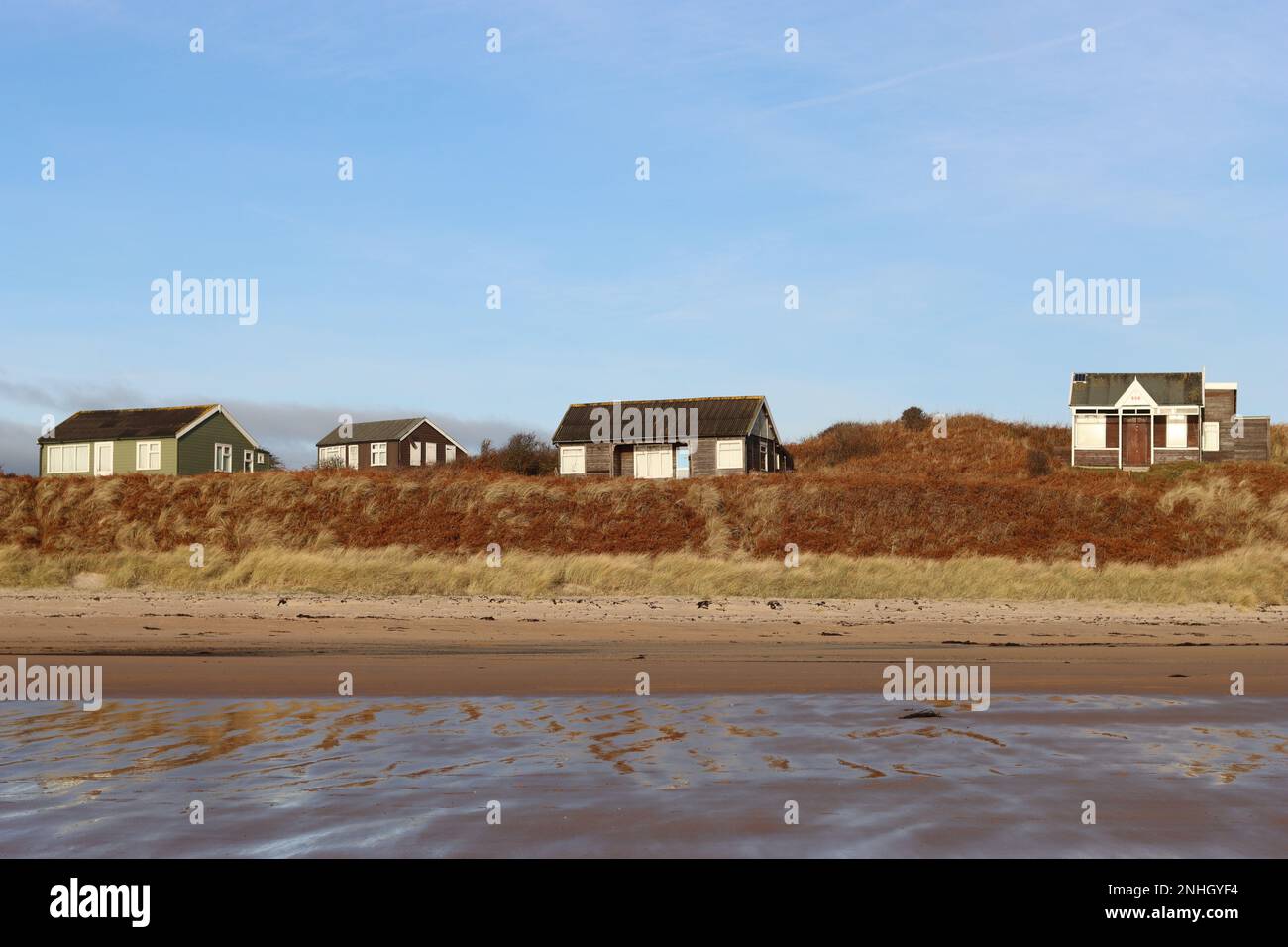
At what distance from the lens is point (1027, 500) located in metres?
39.0

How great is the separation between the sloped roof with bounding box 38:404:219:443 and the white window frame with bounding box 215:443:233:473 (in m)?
2.30

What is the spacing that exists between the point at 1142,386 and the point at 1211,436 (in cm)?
394

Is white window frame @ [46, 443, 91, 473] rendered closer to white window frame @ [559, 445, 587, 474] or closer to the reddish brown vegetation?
the reddish brown vegetation

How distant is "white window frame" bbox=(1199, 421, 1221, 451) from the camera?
52.9m

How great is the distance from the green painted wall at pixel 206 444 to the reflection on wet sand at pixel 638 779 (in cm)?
4905

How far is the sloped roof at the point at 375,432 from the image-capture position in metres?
66.7

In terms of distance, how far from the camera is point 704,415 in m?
53.7

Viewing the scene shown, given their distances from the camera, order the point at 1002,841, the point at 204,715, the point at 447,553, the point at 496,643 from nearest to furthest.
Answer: the point at 1002,841 < the point at 204,715 < the point at 496,643 < the point at 447,553

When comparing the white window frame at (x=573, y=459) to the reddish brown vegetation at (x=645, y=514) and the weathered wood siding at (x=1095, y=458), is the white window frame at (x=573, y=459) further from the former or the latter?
the weathered wood siding at (x=1095, y=458)
